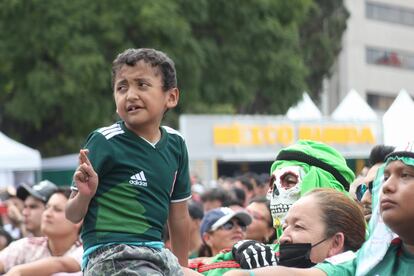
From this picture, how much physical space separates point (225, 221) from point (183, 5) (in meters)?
22.8

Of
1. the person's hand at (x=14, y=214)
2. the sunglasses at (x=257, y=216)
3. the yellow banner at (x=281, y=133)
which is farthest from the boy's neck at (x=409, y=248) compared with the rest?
the yellow banner at (x=281, y=133)

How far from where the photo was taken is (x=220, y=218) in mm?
8531

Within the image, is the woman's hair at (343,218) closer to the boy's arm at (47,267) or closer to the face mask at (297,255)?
the face mask at (297,255)

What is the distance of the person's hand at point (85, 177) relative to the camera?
4423 millimetres

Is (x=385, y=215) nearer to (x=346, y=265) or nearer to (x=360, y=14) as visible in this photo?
(x=346, y=265)

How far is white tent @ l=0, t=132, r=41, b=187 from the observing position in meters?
20.3

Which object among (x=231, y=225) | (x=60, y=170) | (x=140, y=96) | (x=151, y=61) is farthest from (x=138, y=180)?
(x=60, y=170)

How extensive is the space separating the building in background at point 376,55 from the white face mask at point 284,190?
62.1m

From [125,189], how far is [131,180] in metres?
0.04

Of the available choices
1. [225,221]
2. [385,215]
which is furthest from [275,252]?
[225,221]

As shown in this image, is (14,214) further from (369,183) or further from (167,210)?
(167,210)

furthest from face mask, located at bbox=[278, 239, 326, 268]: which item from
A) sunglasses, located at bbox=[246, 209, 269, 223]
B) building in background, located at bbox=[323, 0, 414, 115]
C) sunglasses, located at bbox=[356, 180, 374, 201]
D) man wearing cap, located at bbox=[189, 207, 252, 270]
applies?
building in background, located at bbox=[323, 0, 414, 115]

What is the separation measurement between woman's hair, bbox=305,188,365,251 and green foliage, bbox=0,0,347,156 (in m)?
23.7

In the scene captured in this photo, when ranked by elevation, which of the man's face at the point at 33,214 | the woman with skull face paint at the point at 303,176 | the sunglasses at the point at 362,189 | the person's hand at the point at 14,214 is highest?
the woman with skull face paint at the point at 303,176
